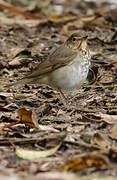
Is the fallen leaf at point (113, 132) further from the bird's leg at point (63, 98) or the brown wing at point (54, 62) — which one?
the brown wing at point (54, 62)

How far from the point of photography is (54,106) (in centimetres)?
670

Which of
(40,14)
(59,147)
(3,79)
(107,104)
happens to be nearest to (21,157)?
(59,147)

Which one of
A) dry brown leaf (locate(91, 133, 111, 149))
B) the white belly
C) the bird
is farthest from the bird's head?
dry brown leaf (locate(91, 133, 111, 149))

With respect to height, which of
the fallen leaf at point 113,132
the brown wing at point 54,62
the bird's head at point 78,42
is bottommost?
the fallen leaf at point 113,132

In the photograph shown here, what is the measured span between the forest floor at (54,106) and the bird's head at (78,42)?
1.73 feet

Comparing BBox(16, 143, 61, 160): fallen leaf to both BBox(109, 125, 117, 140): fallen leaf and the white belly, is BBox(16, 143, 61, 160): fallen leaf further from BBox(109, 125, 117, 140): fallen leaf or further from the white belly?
the white belly

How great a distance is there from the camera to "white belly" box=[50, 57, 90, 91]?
6.74m

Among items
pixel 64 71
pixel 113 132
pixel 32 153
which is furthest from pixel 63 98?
pixel 32 153

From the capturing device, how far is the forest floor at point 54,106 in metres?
4.41

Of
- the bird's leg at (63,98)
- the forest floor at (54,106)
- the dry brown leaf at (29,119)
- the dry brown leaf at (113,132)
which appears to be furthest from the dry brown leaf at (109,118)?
the bird's leg at (63,98)

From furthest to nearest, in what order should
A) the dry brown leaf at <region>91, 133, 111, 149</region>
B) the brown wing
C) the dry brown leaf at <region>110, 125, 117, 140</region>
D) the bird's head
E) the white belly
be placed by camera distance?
the bird's head < the brown wing < the white belly < the dry brown leaf at <region>110, 125, 117, 140</region> < the dry brown leaf at <region>91, 133, 111, 149</region>

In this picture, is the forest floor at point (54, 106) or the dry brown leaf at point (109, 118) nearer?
the forest floor at point (54, 106)

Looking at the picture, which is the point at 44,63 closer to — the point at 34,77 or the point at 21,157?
the point at 34,77

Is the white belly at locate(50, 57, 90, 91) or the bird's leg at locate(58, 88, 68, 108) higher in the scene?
the white belly at locate(50, 57, 90, 91)
